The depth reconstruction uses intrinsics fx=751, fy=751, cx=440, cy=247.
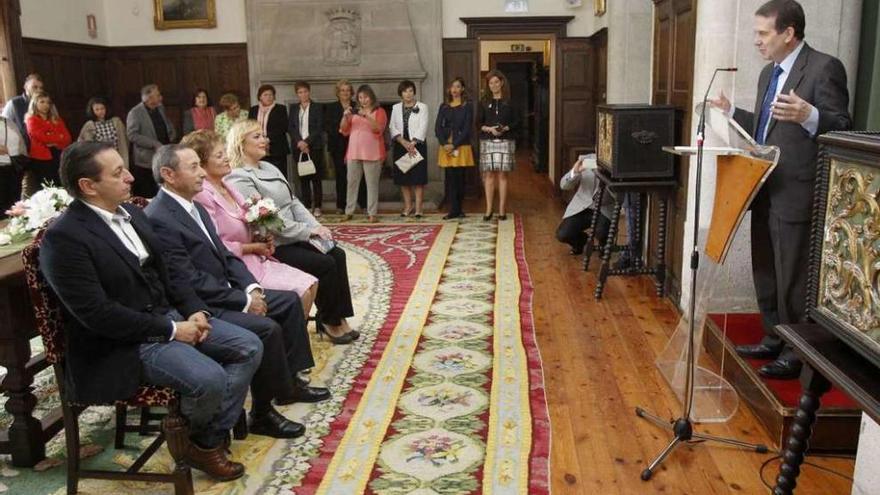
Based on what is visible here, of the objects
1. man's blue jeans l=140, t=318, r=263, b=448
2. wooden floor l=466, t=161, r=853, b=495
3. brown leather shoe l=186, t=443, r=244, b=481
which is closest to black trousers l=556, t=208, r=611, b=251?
wooden floor l=466, t=161, r=853, b=495

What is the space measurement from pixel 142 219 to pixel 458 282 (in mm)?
3303

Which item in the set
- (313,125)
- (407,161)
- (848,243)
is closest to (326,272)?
(848,243)

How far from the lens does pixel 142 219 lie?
3059mm

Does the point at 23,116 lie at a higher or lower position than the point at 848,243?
higher

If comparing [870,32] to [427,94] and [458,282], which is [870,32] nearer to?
[458,282]

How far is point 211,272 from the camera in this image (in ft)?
11.1

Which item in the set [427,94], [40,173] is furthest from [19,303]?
[427,94]

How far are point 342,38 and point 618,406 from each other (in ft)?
26.6

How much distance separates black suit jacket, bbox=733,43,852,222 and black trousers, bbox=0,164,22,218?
7.80 meters

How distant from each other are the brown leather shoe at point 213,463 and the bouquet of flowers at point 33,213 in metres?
1.34

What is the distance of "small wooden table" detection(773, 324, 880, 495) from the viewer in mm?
1829

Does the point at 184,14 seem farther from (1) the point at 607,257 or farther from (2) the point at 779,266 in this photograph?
(2) the point at 779,266

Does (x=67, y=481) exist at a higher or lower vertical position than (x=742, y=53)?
lower

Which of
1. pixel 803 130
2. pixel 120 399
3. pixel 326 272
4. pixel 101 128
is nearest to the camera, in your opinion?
pixel 120 399
